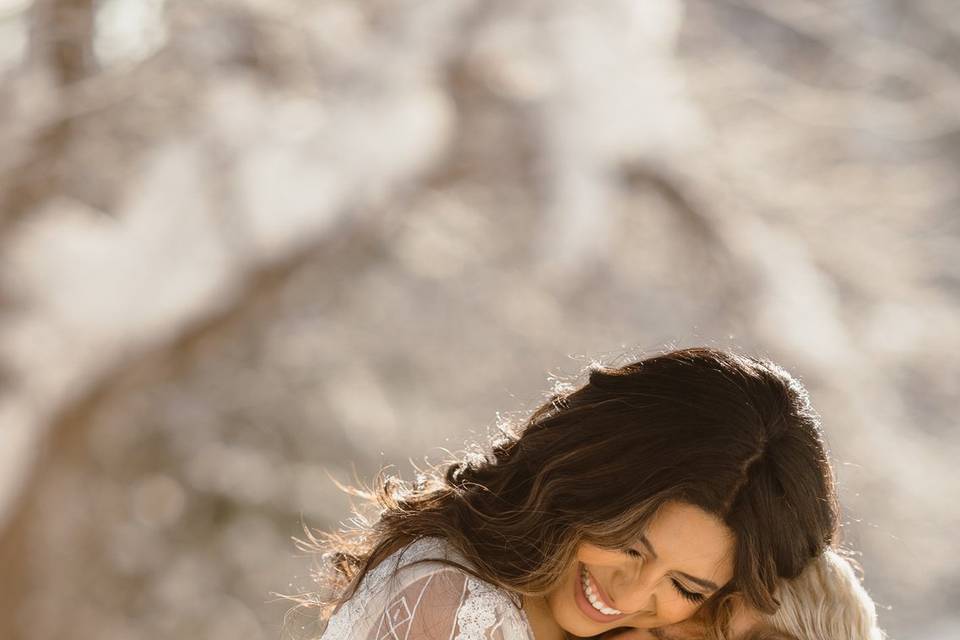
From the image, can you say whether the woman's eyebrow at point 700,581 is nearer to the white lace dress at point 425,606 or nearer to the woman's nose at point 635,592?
the woman's nose at point 635,592

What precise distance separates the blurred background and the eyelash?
8.91 feet

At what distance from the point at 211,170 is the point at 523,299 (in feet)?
7.96

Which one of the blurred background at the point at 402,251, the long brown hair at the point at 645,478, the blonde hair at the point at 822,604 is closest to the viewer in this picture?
the long brown hair at the point at 645,478

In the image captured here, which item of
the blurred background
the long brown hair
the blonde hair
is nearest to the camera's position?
the long brown hair

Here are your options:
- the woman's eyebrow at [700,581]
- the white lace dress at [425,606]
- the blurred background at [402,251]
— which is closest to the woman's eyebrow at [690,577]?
the woman's eyebrow at [700,581]

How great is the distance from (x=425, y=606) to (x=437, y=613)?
0.08ft

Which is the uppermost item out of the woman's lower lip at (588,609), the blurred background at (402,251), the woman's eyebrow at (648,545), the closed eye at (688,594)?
the woman's eyebrow at (648,545)

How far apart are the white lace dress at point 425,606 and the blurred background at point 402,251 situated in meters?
2.37

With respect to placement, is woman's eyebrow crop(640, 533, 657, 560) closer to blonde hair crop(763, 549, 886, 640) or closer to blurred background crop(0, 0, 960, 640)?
blonde hair crop(763, 549, 886, 640)

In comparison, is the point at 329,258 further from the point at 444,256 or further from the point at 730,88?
the point at 730,88

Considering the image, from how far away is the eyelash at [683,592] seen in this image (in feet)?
7.34

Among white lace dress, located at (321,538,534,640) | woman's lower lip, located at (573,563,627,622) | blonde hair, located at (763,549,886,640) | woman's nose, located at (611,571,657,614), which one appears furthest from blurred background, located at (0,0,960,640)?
blonde hair, located at (763,549,886,640)

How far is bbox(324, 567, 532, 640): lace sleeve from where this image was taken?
7.23 feet

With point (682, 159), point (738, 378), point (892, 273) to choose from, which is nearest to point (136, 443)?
point (682, 159)
